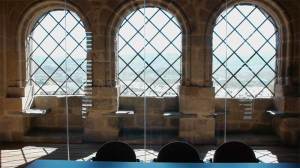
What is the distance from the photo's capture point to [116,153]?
9.87ft

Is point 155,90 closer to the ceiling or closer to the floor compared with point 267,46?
closer to the floor

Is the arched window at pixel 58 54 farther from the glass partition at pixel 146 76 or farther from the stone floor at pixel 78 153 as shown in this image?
the stone floor at pixel 78 153

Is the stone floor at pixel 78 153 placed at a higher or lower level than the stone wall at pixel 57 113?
lower

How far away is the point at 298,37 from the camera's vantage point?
537 centimetres

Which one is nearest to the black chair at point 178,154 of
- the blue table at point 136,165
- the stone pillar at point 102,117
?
the blue table at point 136,165

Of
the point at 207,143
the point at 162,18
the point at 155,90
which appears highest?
the point at 162,18

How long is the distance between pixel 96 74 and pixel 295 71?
284cm

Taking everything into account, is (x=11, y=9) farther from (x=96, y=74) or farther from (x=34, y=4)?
(x=96, y=74)

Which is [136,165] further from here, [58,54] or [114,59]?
[58,54]

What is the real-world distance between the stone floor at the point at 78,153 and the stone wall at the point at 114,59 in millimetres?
349

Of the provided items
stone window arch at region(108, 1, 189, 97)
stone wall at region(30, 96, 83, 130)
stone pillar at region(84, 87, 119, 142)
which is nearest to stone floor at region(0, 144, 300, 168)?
stone pillar at region(84, 87, 119, 142)

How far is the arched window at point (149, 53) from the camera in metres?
5.81

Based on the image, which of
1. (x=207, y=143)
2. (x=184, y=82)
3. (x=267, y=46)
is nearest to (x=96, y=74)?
→ (x=184, y=82)

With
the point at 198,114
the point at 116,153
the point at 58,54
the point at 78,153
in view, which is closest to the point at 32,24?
the point at 58,54
